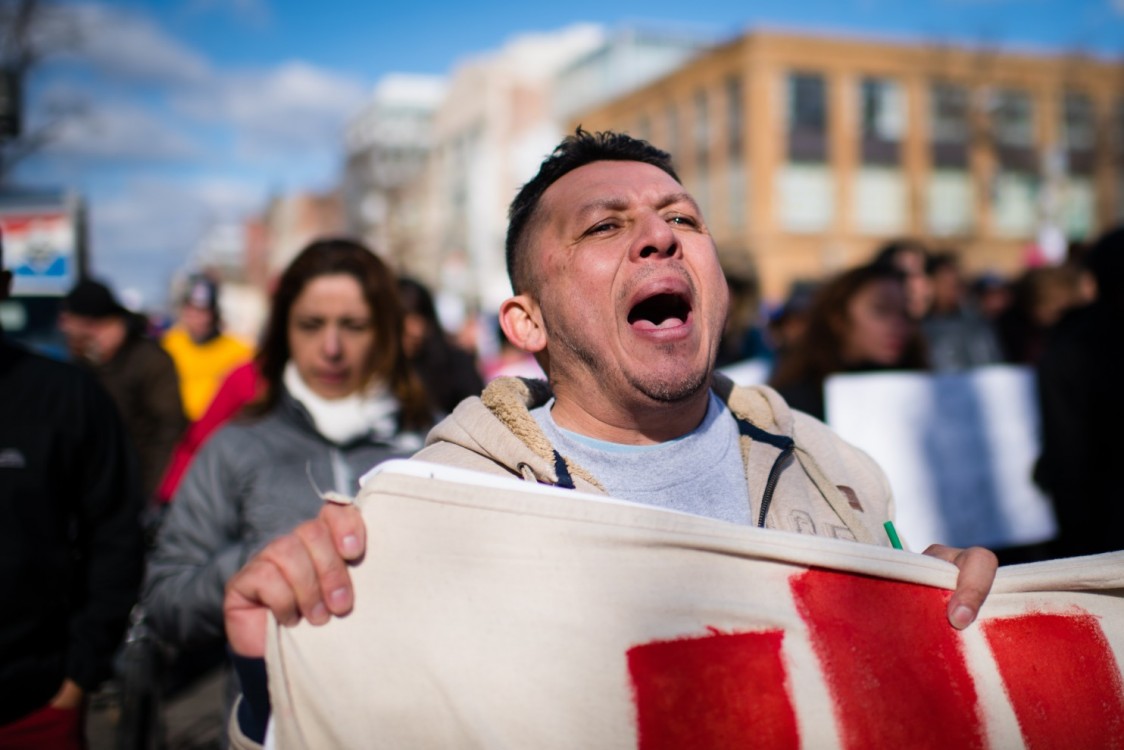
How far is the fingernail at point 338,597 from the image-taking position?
144cm

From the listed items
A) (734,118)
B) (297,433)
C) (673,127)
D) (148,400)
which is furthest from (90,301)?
(673,127)

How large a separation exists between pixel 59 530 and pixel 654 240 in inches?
75.9

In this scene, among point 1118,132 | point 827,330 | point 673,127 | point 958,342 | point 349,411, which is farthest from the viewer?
point 673,127

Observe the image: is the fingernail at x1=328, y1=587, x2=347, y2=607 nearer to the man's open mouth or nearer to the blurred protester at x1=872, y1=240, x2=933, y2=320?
the man's open mouth

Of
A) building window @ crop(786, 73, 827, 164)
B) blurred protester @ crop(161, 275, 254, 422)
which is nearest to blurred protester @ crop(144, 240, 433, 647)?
blurred protester @ crop(161, 275, 254, 422)

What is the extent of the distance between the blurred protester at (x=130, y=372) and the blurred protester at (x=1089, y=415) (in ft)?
16.8

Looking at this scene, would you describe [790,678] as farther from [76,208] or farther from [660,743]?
[76,208]

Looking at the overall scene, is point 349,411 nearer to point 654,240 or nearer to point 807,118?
point 654,240

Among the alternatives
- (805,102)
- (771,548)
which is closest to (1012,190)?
(805,102)

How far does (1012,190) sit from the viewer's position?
39.6 m

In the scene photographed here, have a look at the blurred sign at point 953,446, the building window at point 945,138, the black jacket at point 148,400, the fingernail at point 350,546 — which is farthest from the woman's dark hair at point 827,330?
the building window at point 945,138

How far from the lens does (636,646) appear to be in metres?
1.46

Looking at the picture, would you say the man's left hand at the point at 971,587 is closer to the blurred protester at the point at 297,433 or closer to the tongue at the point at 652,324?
the tongue at the point at 652,324

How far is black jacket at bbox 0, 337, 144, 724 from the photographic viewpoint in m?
2.49
